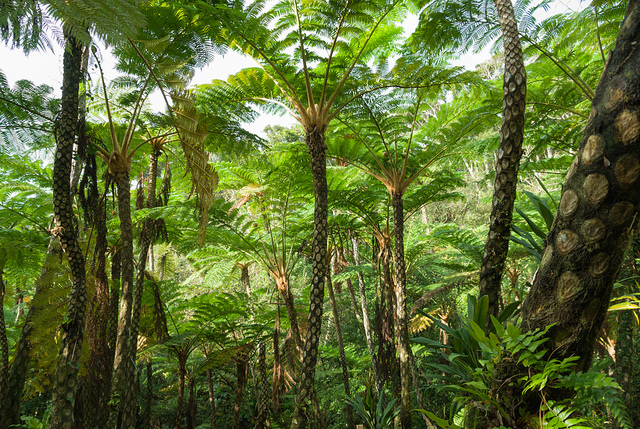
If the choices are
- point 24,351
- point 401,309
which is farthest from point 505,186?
point 24,351

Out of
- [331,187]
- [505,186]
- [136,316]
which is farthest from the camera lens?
[331,187]

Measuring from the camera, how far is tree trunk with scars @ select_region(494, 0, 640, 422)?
2.88 ft

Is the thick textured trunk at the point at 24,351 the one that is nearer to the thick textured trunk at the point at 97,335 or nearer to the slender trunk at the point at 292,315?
the thick textured trunk at the point at 97,335

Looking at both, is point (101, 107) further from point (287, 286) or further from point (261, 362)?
point (261, 362)

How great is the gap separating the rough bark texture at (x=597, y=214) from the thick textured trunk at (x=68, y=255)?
10.9ft

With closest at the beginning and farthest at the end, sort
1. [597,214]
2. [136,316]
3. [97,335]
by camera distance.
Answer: [597,214], [97,335], [136,316]

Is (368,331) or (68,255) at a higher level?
(68,255)

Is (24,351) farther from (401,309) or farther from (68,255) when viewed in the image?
(401,309)

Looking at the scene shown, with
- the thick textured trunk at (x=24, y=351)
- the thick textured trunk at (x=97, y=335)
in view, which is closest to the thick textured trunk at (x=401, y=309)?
the thick textured trunk at (x=97, y=335)

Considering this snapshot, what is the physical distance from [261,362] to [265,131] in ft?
52.9

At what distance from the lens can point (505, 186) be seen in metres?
1.98

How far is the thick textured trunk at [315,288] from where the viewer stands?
288 centimetres

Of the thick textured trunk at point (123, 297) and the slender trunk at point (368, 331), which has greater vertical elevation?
the thick textured trunk at point (123, 297)

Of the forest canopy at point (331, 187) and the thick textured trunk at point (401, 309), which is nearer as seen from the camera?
the forest canopy at point (331, 187)
